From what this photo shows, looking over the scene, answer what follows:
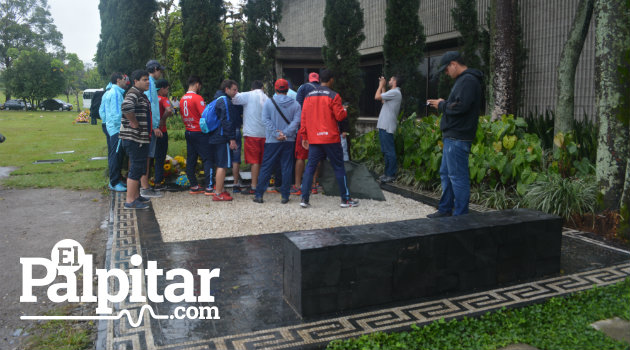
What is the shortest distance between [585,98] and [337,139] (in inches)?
206

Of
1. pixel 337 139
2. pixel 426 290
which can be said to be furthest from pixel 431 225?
pixel 337 139

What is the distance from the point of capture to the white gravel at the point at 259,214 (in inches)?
238

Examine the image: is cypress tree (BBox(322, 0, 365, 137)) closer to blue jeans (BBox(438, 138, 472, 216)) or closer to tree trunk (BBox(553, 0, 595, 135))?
tree trunk (BBox(553, 0, 595, 135))

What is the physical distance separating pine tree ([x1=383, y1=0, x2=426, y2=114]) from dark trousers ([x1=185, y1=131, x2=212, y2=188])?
4.96m

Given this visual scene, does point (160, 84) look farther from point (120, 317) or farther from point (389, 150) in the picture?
point (120, 317)

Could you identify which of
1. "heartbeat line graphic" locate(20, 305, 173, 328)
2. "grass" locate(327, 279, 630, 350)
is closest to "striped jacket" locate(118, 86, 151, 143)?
"heartbeat line graphic" locate(20, 305, 173, 328)

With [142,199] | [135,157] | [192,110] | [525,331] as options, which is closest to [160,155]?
[192,110]

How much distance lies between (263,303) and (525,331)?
6.00 ft

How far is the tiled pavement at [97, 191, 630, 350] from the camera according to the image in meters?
3.27

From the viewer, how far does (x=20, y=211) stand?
7.31 meters

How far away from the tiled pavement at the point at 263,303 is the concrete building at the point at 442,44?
16.9 feet

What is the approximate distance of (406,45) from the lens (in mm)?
11406

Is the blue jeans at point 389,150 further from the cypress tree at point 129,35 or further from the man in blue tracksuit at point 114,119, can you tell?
the cypress tree at point 129,35

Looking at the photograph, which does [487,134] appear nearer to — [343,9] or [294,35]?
[343,9]
